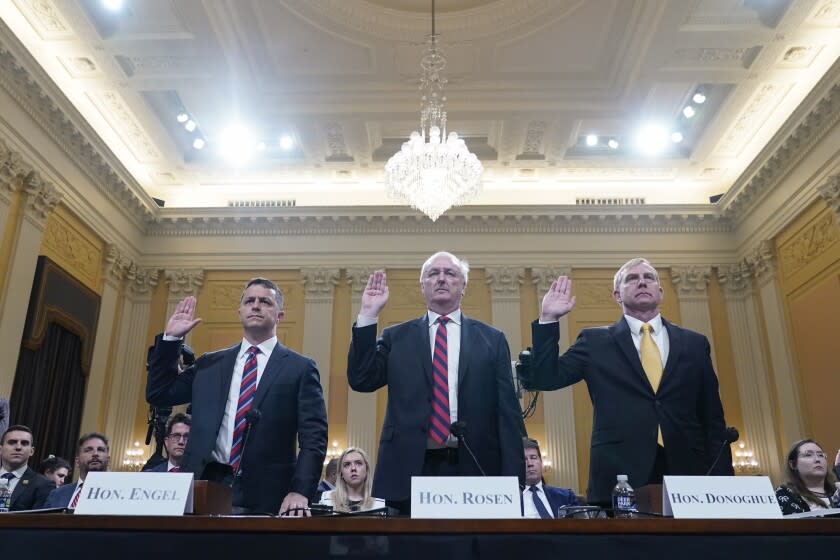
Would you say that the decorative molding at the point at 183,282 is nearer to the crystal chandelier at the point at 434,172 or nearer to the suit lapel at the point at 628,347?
the crystal chandelier at the point at 434,172

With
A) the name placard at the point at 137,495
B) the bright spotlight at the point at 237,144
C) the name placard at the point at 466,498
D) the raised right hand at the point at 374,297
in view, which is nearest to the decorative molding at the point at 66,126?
the bright spotlight at the point at 237,144

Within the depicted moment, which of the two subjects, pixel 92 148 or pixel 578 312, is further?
pixel 578 312

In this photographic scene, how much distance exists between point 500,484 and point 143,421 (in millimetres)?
10889

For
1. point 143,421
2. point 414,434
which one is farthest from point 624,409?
point 143,421

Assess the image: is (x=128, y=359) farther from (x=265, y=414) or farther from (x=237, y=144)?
(x=265, y=414)

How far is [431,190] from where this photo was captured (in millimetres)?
8023

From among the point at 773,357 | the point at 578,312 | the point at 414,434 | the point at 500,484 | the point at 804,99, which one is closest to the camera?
the point at 500,484

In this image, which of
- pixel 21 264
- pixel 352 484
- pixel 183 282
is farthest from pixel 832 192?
pixel 21 264

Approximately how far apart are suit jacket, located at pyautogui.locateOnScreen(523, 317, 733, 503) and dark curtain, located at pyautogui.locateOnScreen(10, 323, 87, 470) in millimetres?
7983

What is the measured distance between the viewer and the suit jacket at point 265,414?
247cm

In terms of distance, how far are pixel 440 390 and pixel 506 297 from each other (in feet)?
30.5

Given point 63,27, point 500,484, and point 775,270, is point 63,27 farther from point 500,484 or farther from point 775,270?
point 775,270

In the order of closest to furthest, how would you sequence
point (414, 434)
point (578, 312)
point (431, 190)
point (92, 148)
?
1. point (414, 434)
2. point (431, 190)
3. point (92, 148)
4. point (578, 312)

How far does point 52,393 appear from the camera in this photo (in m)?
9.16
